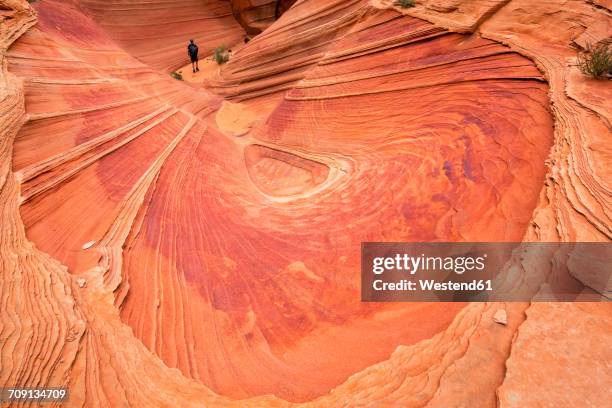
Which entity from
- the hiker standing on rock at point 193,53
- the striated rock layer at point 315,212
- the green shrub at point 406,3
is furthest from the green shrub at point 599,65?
the hiker standing on rock at point 193,53

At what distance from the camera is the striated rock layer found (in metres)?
1.97

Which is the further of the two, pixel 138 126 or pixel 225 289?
pixel 138 126

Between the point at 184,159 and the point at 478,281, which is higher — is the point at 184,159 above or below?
above

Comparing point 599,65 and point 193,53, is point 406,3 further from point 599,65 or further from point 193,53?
point 193,53

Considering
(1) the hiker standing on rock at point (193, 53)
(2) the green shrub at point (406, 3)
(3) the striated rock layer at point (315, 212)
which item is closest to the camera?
(3) the striated rock layer at point (315, 212)

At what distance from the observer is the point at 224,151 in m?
6.50

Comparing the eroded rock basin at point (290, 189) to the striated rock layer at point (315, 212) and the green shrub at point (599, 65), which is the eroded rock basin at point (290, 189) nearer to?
the striated rock layer at point (315, 212)

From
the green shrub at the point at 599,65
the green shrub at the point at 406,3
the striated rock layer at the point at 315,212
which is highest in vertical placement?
the green shrub at the point at 406,3

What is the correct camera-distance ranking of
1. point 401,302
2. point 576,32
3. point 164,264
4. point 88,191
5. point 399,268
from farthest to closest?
point 576,32 < point 88,191 < point 164,264 < point 399,268 < point 401,302

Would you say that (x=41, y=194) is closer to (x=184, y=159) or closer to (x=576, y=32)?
(x=184, y=159)

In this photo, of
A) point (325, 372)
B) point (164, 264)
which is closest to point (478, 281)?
point (325, 372)

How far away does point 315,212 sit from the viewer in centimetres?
417

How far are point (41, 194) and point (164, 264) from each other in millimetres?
1532

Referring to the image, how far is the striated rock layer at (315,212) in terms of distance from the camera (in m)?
1.97
